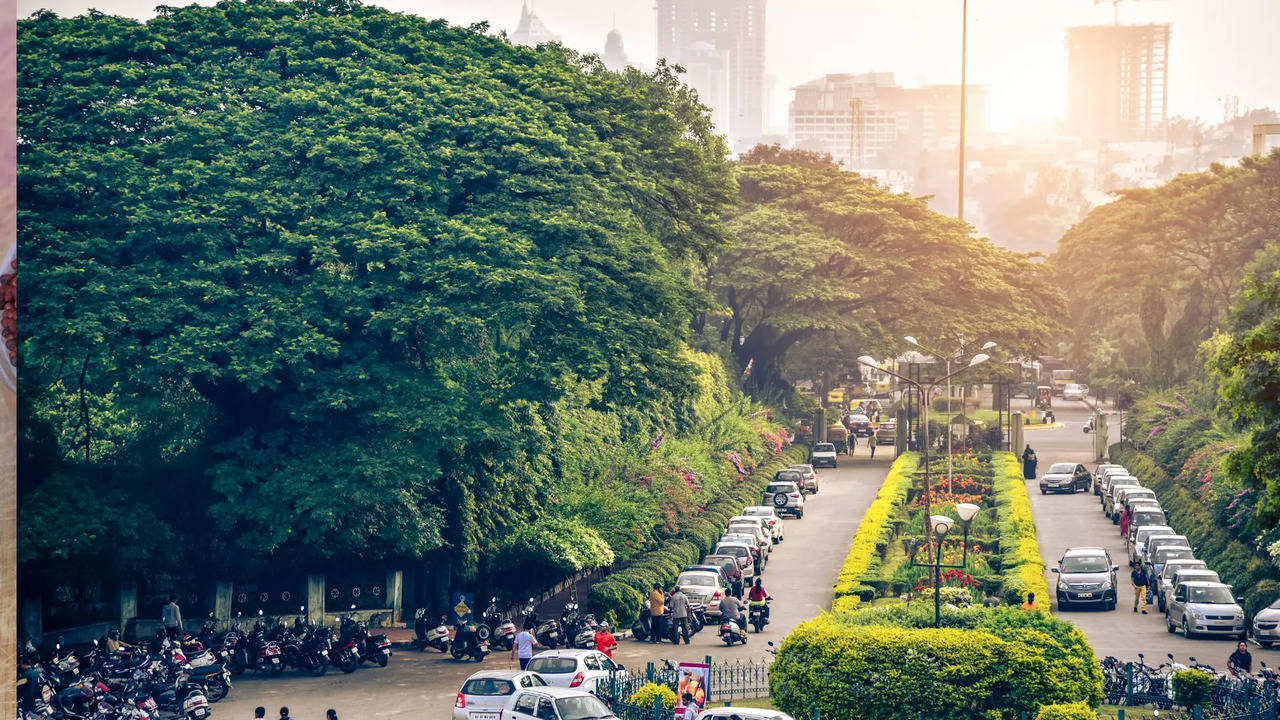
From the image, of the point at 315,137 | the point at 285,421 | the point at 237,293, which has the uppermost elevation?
the point at 315,137

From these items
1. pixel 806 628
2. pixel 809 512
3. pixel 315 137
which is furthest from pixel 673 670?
pixel 809 512

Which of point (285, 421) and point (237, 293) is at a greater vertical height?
point (237, 293)

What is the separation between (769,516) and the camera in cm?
5469

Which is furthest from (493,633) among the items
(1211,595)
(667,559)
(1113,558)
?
(1113,558)

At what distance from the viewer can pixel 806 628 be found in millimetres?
28875

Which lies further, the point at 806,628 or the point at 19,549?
the point at 19,549

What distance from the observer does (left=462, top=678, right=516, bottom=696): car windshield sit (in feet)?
96.2

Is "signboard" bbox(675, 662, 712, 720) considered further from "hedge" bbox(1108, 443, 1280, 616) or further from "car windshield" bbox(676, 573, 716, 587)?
"hedge" bbox(1108, 443, 1280, 616)

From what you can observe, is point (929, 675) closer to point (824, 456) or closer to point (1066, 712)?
point (1066, 712)

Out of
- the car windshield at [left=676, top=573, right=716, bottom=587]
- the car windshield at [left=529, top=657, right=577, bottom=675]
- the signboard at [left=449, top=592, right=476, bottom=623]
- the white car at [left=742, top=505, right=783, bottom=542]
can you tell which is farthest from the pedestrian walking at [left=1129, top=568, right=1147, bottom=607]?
the car windshield at [left=529, top=657, right=577, bottom=675]

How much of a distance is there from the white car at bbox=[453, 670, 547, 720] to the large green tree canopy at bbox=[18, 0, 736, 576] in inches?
352

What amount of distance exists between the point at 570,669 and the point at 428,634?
25.6ft

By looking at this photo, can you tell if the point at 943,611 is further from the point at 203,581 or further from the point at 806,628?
the point at 203,581

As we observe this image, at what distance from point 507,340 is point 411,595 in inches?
259
